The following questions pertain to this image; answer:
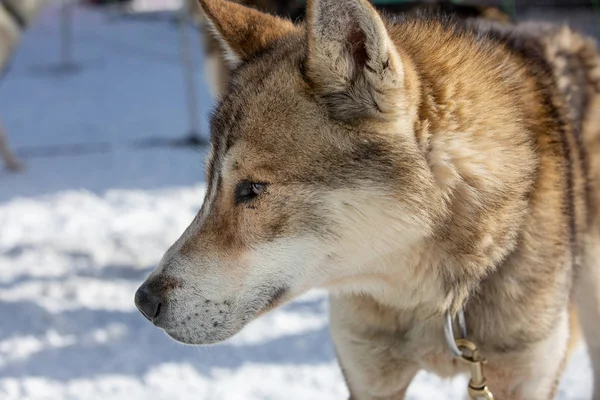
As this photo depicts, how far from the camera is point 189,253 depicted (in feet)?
6.35

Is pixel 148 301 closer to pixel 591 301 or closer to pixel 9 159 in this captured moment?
pixel 591 301

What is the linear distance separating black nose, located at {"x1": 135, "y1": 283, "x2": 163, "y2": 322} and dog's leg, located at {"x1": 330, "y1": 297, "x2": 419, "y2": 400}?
0.67 metres

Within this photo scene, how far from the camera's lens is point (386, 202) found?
1.86 m

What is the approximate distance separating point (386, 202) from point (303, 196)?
223 mm

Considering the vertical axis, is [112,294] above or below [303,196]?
below

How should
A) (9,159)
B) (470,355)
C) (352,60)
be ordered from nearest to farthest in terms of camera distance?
(352,60)
(470,355)
(9,159)

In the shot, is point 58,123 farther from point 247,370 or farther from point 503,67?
point 503,67

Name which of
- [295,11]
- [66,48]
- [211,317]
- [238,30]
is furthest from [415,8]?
[66,48]

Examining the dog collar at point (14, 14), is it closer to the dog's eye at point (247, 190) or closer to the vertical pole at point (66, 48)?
the dog's eye at point (247, 190)

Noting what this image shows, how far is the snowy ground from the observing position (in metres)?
3.31

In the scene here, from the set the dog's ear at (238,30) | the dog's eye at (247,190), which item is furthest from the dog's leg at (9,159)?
the dog's eye at (247,190)

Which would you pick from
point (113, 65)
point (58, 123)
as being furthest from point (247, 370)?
point (113, 65)

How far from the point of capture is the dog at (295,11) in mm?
3594

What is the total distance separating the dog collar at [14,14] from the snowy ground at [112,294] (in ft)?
4.61
